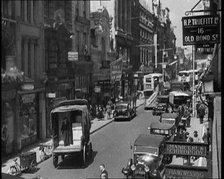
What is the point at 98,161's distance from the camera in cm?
1295

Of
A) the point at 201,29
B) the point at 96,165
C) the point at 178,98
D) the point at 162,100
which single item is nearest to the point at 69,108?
the point at 96,165

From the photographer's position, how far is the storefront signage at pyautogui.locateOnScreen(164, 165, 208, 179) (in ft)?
27.1

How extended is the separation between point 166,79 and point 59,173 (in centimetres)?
3327

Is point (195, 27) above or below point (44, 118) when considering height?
above

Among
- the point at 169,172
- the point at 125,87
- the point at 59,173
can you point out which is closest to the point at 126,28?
the point at 125,87

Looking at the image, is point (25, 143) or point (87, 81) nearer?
point (25, 143)

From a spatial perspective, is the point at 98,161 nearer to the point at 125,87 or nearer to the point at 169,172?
the point at 169,172

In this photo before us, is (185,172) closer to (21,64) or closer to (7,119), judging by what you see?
(7,119)

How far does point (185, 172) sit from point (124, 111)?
18170 mm

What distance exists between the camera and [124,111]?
2648 cm

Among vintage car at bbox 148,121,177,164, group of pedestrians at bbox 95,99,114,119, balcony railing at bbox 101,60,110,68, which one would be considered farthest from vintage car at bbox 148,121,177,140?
balcony railing at bbox 101,60,110,68

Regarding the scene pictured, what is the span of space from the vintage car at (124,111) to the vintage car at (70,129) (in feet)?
31.9

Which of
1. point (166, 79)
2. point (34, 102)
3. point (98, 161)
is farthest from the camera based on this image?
point (166, 79)

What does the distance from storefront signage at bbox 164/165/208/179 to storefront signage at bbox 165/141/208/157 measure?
86 cm
